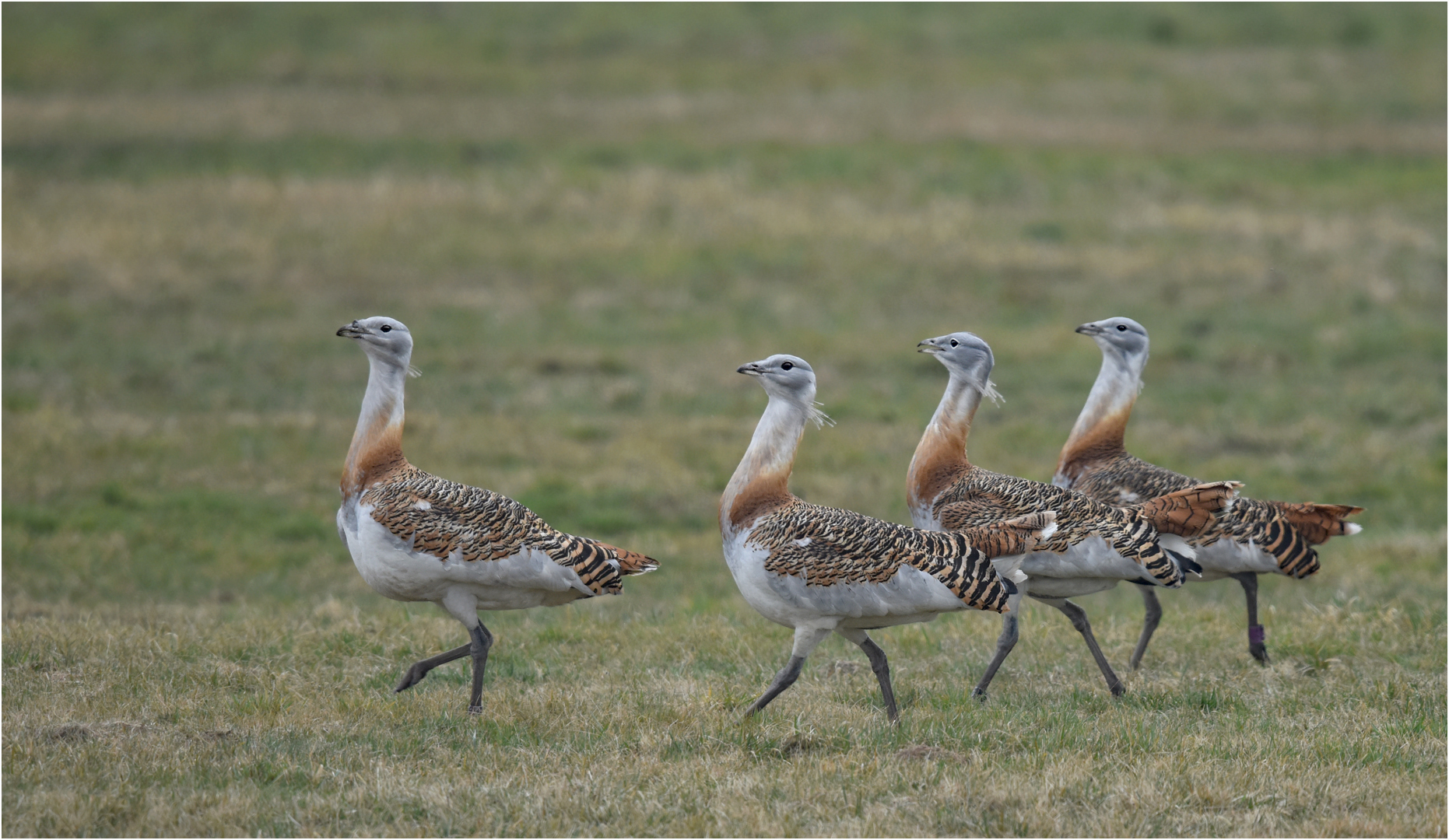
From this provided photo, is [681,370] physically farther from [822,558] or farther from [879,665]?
[822,558]

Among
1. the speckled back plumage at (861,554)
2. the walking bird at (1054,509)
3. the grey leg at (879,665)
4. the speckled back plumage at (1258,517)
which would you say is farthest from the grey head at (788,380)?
the speckled back plumage at (1258,517)

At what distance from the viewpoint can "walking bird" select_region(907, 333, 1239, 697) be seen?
7.04 metres

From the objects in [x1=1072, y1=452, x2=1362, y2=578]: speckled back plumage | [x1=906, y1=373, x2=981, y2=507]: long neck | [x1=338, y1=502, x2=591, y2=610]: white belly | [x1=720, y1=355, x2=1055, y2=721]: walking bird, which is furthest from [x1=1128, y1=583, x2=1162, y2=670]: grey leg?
[x1=338, y1=502, x2=591, y2=610]: white belly

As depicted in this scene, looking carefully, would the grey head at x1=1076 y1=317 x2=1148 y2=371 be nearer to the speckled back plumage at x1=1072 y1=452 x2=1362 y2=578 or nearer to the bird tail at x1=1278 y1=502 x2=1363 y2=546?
the speckled back plumage at x1=1072 y1=452 x2=1362 y2=578

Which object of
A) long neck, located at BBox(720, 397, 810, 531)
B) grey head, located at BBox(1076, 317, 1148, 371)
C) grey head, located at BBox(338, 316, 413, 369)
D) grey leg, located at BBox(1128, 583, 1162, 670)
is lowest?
grey leg, located at BBox(1128, 583, 1162, 670)

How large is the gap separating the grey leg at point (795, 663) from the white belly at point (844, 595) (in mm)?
87

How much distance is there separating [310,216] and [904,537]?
15827 mm

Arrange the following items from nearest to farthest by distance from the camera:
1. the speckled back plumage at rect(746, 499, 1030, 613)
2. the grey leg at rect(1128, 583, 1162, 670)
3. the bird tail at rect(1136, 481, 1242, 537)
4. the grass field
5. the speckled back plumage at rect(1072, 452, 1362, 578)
A: the grass field
the speckled back plumage at rect(746, 499, 1030, 613)
the bird tail at rect(1136, 481, 1242, 537)
the speckled back plumage at rect(1072, 452, 1362, 578)
the grey leg at rect(1128, 583, 1162, 670)

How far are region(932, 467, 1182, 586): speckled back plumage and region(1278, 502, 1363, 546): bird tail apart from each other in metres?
1.04

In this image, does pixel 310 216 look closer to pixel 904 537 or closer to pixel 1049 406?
pixel 1049 406

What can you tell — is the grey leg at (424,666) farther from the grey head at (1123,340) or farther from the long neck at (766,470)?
the grey head at (1123,340)

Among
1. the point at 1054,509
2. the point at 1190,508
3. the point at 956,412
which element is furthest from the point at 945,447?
the point at 1190,508

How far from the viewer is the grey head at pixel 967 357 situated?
769 cm

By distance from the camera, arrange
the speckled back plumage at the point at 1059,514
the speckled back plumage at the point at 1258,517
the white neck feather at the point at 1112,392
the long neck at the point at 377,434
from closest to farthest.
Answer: the long neck at the point at 377,434 < the speckled back plumage at the point at 1059,514 < the speckled back plumage at the point at 1258,517 < the white neck feather at the point at 1112,392
